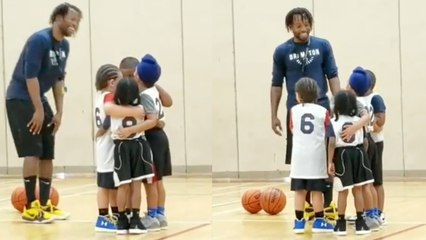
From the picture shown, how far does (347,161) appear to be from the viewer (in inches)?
317

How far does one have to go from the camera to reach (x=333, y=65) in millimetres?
8906

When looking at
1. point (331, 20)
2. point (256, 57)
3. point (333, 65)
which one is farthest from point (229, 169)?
point (333, 65)

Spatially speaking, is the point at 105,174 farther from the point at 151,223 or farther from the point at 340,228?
the point at 340,228

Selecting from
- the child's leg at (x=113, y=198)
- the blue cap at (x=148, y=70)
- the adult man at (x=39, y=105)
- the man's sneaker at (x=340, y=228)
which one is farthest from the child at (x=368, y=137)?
the adult man at (x=39, y=105)

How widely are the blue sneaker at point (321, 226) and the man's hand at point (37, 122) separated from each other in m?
2.87

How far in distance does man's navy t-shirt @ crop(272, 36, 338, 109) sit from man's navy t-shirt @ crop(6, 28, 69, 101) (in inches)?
87.5

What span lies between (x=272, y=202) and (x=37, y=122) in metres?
2.50

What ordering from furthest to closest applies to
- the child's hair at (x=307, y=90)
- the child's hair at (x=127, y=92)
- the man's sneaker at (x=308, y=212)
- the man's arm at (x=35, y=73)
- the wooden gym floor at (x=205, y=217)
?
1. the man's arm at (x=35, y=73)
2. the man's sneaker at (x=308, y=212)
3. the child's hair at (x=307, y=90)
4. the wooden gym floor at (x=205, y=217)
5. the child's hair at (x=127, y=92)

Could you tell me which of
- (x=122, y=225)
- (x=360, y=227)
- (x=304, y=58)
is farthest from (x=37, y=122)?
(x=360, y=227)

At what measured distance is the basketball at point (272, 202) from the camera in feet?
31.7

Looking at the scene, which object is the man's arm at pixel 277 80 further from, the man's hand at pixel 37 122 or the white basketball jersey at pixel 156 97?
the man's hand at pixel 37 122

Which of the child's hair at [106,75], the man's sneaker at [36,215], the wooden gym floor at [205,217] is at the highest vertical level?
the child's hair at [106,75]

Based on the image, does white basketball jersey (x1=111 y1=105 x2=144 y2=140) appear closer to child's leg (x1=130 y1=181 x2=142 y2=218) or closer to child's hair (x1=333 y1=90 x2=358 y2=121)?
child's leg (x1=130 y1=181 x2=142 y2=218)

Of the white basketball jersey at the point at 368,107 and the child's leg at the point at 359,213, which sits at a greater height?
the white basketball jersey at the point at 368,107
